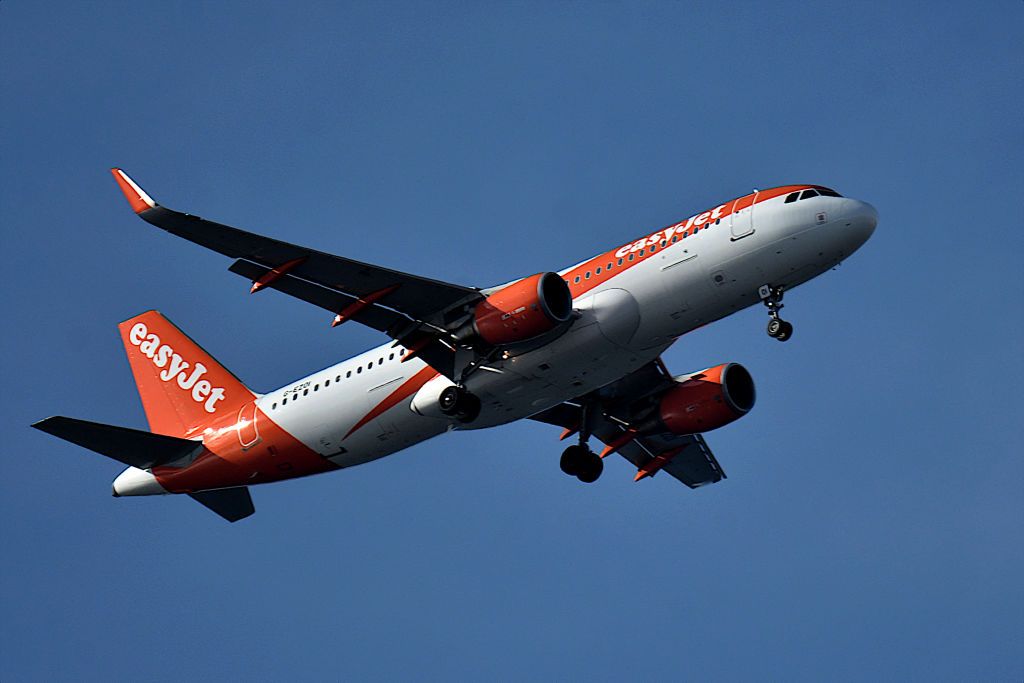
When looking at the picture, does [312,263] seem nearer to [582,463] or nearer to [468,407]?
[468,407]

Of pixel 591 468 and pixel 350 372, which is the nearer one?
pixel 350 372

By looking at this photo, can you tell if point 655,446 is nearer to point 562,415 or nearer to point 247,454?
point 562,415

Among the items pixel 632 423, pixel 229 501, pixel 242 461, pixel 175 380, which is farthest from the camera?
pixel 175 380

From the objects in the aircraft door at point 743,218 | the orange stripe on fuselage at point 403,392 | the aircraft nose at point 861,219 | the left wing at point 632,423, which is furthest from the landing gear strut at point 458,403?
the aircraft nose at point 861,219

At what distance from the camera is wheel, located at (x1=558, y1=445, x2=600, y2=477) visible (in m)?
46.7

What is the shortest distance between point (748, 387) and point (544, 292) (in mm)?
A: 10140

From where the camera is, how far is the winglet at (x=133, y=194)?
37.0 m

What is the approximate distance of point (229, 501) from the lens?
46656mm

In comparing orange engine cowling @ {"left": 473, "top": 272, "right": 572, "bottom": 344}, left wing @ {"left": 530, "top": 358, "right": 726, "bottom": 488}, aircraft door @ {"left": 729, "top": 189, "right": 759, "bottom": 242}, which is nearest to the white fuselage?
aircraft door @ {"left": 729, "top": 189, "right": 759, "bottom": 242}

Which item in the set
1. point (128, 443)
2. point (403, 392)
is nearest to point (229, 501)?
point (128, 443)

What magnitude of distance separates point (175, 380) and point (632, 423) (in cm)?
1590

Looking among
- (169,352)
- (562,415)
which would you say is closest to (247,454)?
(169,352)

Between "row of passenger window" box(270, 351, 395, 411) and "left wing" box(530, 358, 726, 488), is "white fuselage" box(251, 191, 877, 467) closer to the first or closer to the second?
"row of passenger window" box(270, 351, 395, 411)

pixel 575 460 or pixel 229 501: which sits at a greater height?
pixel 575 460
